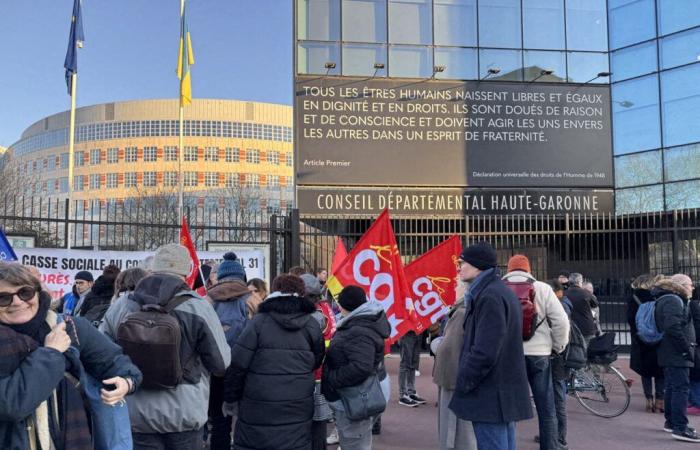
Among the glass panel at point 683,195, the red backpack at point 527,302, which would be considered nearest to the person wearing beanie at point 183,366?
the red backpack at point 527,302

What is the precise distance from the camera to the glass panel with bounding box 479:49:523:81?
726 inches

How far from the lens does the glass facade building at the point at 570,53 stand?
1794 centimetres

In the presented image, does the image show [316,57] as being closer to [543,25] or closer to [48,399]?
[543,25]

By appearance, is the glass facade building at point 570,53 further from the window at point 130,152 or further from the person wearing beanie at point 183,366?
the window at point 130,152

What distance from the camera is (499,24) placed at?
18.8 m

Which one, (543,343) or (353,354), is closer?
(353,354)

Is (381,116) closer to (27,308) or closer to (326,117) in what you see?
(326,117)

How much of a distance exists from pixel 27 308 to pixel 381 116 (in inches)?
614

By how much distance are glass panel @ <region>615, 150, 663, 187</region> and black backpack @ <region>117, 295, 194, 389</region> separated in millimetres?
18377

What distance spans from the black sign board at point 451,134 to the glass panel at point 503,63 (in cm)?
35

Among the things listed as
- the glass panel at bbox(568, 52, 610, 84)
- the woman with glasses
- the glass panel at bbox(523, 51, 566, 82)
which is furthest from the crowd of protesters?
the glass panel at bbox(568, 52, 610, 84)

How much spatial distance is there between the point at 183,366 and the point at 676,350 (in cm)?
537

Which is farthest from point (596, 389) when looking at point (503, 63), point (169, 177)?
point (169, 177)

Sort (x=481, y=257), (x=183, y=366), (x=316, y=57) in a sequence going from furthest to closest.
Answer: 1. (x=316, y=57)
2. (x=481, y=257)
3. (x=183, y=366)
